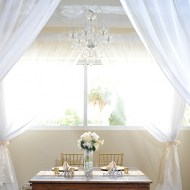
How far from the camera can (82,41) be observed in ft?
13.1

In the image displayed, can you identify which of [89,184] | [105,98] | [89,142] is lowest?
[89,184]

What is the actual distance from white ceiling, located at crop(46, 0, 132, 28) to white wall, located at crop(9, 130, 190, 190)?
5.54 feet

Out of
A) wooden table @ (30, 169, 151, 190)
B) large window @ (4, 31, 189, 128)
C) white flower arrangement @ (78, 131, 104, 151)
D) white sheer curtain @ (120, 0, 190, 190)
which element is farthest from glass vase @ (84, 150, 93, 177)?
white sheer curtain @ (120, 0, 190, 190)

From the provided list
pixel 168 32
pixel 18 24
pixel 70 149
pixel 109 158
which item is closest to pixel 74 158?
pixel 70 149

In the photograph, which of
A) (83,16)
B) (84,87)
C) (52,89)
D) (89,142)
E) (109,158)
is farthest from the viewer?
(84,87)

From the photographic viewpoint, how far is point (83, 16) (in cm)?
493

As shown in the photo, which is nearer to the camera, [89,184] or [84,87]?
[89,184]

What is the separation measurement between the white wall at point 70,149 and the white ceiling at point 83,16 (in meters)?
1.69

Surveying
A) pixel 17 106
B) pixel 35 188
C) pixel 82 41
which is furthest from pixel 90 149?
pixel 17 106

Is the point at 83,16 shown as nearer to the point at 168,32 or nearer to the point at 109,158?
the point at 109,158

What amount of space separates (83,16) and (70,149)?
2.05 meters

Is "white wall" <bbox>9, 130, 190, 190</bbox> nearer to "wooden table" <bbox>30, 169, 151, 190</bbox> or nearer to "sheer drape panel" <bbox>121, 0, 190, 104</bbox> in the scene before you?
"wooden table" <bbox>30, 169, 151, 190</bbox>

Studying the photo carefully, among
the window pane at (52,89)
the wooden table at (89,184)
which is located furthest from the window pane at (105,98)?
the wooden table at (89,184)

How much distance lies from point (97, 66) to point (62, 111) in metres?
0.94
